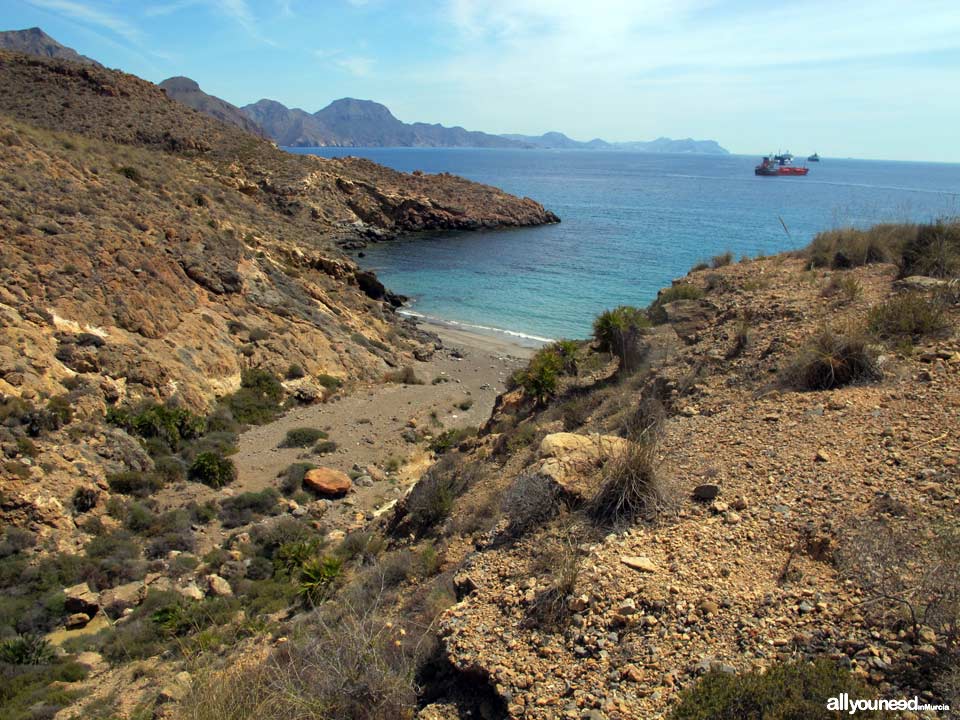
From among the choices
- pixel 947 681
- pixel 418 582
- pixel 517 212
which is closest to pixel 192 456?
pixel 418 582

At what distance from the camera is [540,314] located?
35.5 metres

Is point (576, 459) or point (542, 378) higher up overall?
point (576, 459)

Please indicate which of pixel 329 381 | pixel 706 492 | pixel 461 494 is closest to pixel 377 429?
pixel 329 381

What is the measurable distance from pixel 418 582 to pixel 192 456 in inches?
382

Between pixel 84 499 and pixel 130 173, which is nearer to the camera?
pixel 84 499

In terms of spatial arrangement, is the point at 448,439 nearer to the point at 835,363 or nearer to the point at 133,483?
the point at 133,483

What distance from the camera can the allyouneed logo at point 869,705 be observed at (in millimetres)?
3287

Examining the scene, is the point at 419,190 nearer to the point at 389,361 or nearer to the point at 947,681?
the point at 389,361

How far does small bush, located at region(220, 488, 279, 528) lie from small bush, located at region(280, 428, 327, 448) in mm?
3064

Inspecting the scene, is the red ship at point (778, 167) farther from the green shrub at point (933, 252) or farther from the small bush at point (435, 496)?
the small bush at point (435, 496)

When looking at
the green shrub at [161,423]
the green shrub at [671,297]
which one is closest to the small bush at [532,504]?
the green shrub at [671,297]

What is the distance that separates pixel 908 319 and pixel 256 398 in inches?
646

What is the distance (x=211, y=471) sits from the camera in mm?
14078

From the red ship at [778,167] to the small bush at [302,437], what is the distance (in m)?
149
